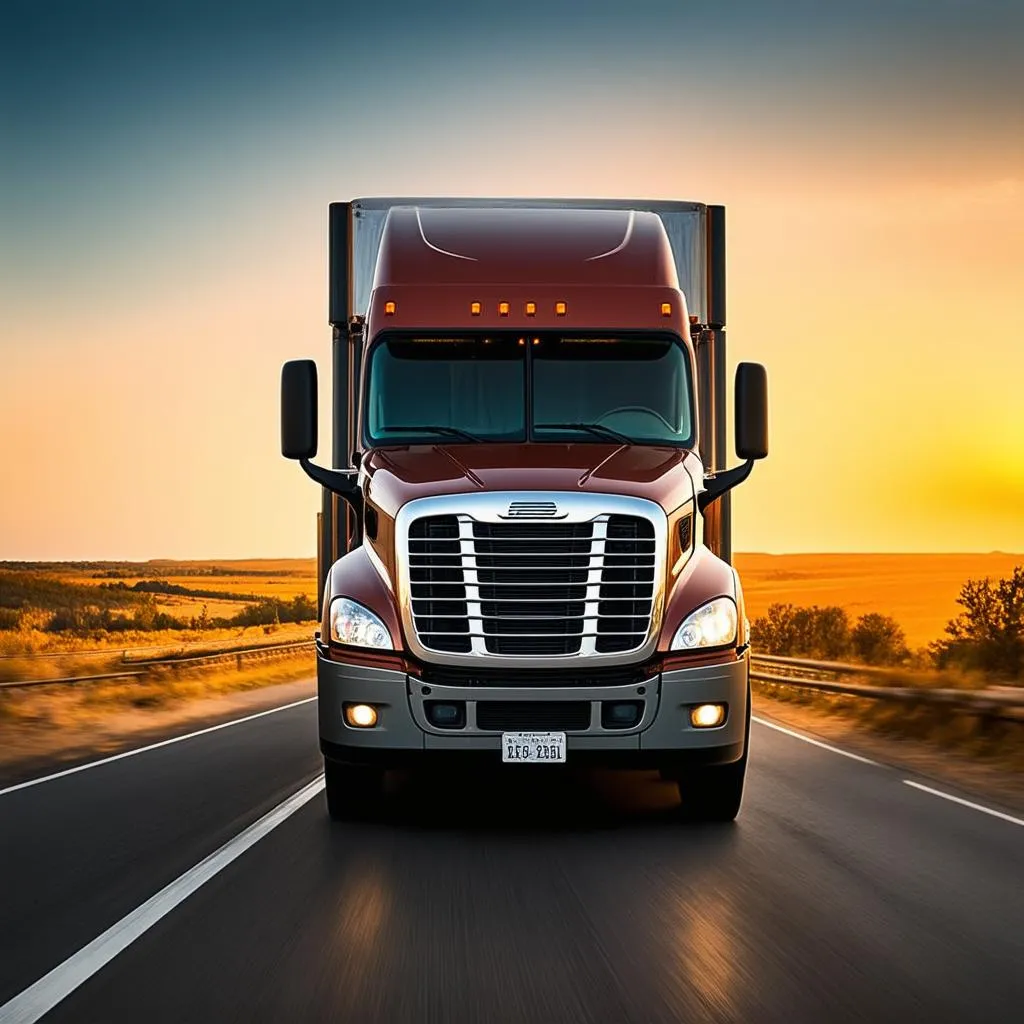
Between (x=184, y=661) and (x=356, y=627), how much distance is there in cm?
3338

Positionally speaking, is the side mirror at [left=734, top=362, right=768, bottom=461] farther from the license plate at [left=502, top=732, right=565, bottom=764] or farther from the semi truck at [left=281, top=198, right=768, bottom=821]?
the license plate at [left=502, top=732, right=565, bottom=764]

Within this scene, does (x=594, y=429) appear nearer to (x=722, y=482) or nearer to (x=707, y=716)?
(x=722, y=482)

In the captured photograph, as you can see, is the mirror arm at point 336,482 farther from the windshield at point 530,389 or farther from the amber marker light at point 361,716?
the amber marker light at point 361,716

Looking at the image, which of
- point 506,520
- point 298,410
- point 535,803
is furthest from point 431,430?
point 535,803

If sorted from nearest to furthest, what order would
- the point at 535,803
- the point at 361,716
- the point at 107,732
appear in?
the point at 361,716
the point at 535,803
the point at 107,732

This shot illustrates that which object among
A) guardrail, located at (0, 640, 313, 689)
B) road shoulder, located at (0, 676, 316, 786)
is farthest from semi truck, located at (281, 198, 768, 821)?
guardrail, located at (0, 640, 313, 689)

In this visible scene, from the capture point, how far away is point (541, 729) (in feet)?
29.9

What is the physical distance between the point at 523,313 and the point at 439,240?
113 centimetres

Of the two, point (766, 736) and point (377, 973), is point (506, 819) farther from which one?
point (766, 736)

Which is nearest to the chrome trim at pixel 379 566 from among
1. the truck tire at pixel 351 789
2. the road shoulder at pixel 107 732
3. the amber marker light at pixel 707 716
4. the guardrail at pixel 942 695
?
the truck tire at pixel 351 789

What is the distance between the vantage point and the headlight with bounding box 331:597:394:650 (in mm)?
9312

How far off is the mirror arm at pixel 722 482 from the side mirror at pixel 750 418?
10 cm

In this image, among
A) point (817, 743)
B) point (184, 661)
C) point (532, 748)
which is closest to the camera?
point (532, 748)

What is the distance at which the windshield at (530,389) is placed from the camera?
415 inches
